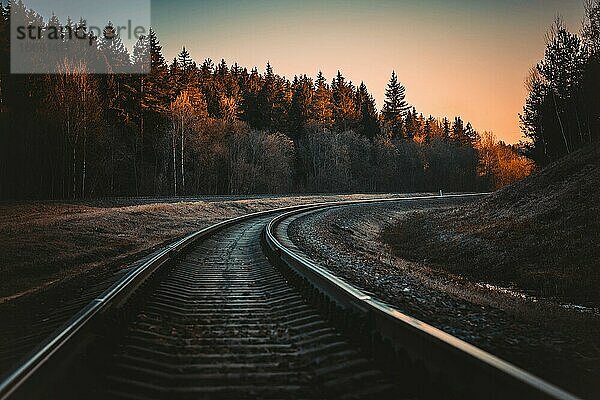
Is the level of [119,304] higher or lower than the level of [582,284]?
higher

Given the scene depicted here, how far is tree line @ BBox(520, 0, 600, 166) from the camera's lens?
3222cm

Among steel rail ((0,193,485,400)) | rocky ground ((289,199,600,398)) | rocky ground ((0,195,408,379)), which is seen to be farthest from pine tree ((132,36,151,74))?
steel rail ((0,193,485,400))

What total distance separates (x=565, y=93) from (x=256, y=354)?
38878mm

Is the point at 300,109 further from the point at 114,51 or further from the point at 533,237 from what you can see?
the point at 533,237

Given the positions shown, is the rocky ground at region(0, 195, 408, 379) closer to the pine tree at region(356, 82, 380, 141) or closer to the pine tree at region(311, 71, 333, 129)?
the pine tree at region(311, 71, 333, 129)

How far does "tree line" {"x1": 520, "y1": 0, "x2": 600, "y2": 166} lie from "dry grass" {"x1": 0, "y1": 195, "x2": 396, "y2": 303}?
85.0ft

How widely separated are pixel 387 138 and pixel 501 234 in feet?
225

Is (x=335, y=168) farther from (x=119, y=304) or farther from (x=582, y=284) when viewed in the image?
(x=119, y=304)

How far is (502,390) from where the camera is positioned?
2.49 meters

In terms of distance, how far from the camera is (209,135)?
5409 centimetres

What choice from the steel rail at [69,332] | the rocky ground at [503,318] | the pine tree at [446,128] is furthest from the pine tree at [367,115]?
the steel rail at [69,332]

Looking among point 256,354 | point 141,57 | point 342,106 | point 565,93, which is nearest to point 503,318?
point 256,354

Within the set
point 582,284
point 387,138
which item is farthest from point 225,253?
point 387,138

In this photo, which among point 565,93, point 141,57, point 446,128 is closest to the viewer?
point 565,93
